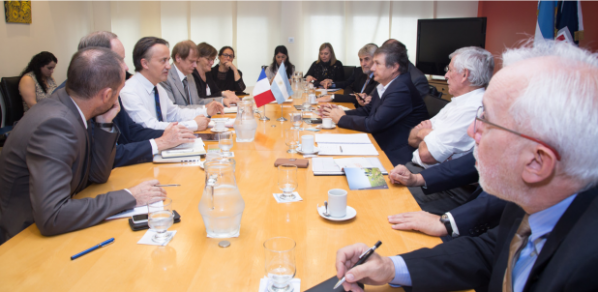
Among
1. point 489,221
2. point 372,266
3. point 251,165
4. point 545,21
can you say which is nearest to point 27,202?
point 251,165

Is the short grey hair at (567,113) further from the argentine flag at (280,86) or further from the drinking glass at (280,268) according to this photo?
the argentine flag at (280,86)

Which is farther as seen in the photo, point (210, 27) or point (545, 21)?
point (210, 27)

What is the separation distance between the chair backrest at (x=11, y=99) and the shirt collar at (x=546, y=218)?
5.61 meters

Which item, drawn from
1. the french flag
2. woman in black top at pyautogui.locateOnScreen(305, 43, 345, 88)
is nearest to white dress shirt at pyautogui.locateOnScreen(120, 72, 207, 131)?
the french flag

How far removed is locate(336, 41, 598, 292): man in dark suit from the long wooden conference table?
0.55ft

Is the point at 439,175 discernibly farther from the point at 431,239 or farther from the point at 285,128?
the point at 285,128

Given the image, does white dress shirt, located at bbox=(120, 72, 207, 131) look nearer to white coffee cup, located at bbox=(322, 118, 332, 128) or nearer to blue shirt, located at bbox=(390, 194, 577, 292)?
white coffee cup, located at bbox=(322, 118, 332, 128)

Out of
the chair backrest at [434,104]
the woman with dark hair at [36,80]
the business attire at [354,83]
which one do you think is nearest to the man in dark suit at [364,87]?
the business attire at [354,83]

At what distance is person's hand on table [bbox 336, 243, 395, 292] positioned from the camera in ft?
3.32

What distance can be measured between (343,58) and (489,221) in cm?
685

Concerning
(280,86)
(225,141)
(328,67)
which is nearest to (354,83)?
(328,67)

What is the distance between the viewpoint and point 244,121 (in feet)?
8.86

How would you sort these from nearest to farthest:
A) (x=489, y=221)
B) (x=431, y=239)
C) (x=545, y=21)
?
(x=431, y=239)
(x=489, y=221)
(x=545, y=21)

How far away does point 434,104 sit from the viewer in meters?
3.43
